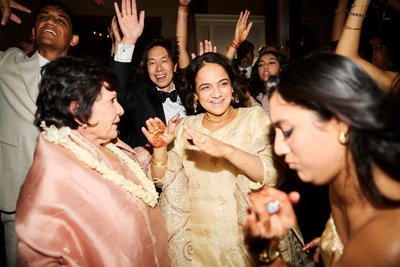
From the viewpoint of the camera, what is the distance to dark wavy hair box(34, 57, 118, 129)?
1527 mm

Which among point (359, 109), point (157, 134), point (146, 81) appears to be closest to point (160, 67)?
point (146, 81)

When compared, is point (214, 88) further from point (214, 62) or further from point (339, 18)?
point (339, 18)

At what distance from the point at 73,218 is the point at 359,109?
1.27 meters

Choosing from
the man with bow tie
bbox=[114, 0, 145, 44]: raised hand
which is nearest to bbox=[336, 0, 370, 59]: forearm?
the man with bow tie

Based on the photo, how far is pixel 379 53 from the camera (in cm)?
336

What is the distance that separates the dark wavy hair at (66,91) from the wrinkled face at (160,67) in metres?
1.43

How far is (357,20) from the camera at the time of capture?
1.77 m

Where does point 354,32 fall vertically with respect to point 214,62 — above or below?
above

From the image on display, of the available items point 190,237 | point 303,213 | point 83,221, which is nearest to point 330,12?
point 303,213

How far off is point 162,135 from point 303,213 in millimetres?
2386

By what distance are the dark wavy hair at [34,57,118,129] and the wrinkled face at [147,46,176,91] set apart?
Answer: 1434 mm

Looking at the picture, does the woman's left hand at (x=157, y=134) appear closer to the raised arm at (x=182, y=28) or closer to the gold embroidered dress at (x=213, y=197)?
the gold embroidered dress at (x=213, y=197)

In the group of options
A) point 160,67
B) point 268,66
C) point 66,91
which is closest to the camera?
point 66,91

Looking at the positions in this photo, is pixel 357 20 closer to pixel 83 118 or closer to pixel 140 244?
pixel 83 118
